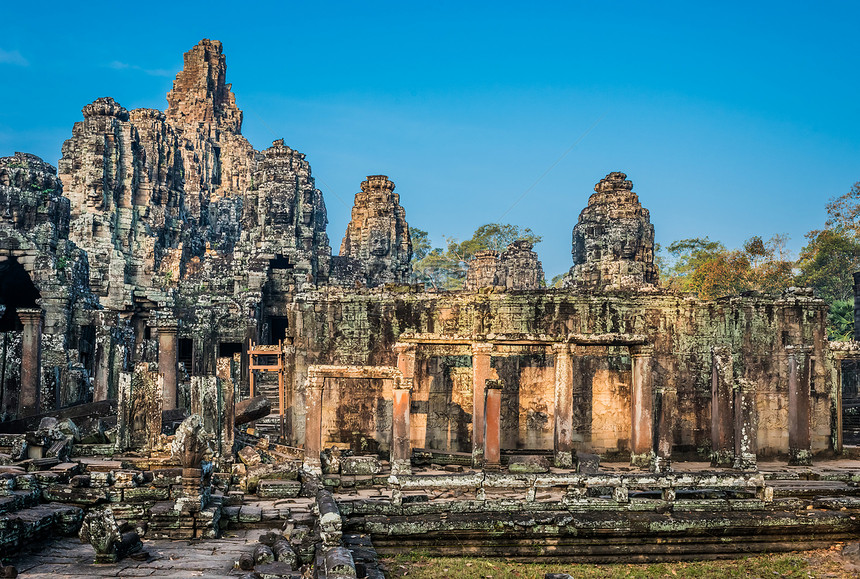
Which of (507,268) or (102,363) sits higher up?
(507,268)

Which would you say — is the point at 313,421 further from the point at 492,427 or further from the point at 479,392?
the point at 492,427

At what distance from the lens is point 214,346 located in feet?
110

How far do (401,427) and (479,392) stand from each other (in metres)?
1.81

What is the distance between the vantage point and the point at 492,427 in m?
16.7

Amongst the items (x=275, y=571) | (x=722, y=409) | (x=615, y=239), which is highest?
(x=615, y=239)

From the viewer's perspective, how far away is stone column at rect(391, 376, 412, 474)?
53.3 feet

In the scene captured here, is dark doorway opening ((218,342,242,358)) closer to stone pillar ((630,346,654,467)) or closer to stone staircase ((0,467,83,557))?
stone pillar ((630,346,654,467))

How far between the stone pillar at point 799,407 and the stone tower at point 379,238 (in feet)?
84.9

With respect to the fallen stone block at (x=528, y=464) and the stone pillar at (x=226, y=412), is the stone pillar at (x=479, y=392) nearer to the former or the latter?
the fallen stone block at (x=528, y=464)

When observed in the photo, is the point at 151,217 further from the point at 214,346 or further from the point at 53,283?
the point at 53,283

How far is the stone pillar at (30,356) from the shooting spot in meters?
20.6

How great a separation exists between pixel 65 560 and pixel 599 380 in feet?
42.2

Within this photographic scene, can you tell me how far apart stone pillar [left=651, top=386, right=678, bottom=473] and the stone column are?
493 centimetres

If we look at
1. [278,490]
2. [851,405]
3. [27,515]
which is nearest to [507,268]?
[851,405]
